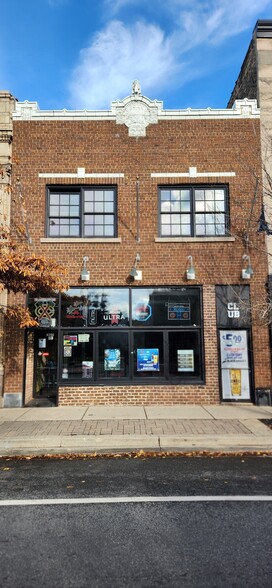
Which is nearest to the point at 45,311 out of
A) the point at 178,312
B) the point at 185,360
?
the point at 178,312

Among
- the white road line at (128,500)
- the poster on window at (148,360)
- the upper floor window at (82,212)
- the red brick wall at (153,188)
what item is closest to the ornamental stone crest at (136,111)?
the red brick wall at (153,188)

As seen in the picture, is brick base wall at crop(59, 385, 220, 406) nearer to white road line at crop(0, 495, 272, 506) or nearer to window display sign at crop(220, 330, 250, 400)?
window display sign at crop(220, 330, 250, 400)

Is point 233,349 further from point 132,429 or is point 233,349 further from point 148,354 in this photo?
point 132,429

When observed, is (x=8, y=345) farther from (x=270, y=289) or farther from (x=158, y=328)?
(x=270, y=289)

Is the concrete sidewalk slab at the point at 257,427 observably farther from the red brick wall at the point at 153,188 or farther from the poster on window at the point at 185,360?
the poster on window at the point at 185,360

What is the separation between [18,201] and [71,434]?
673cm

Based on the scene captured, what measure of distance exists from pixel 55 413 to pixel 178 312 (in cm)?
412

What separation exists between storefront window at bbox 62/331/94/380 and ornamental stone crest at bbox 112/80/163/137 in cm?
589

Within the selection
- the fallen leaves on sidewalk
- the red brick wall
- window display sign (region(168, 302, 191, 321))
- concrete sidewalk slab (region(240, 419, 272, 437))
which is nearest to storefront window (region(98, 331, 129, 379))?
window display sign (region(168, 302, 191, 321))

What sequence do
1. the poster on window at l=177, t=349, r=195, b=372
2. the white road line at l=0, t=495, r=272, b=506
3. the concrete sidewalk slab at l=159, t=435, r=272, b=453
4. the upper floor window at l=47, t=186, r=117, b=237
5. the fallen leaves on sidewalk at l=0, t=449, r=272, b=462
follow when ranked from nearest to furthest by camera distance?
the white road line at l=0, t=495, r=272, b=506 → the fallen leaves on sidewalk at l=0, t=449, r=272, b=462 → the concrete sidewalk slab at l=159, t=435, r=272, b=453 → the poster on window at l=177, t=349, r=195, b=372 → the upper floor window at l=47, t=186, r=117, b=237

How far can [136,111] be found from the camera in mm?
12219

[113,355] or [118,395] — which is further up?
[113,355]

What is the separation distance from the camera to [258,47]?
1231 cm

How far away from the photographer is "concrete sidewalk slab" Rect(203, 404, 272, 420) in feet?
31.9
